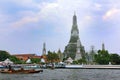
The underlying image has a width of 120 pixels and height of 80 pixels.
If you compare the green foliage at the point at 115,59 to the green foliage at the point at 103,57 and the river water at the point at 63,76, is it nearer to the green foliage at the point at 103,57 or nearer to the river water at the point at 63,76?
the green foliage at the point at 103,57

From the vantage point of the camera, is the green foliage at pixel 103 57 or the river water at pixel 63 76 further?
the green foliage at pixel 103 57

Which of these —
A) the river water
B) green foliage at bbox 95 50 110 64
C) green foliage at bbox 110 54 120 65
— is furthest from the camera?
green foliage at bbox 110 54 120 65

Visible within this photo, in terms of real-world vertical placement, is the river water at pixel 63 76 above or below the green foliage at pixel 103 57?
below

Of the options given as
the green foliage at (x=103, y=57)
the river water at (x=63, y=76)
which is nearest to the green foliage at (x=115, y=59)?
the green foliage at (x=103, y=57)

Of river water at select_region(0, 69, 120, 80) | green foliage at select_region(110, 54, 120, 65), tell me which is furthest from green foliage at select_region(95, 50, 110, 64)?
river water at select_region(0, 69, 120, 80)

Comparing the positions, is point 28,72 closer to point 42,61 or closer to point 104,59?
point 104,59

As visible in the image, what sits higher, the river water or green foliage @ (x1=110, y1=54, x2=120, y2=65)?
green foliage @ (x1=110, y1=54, x2=120, y2=65)

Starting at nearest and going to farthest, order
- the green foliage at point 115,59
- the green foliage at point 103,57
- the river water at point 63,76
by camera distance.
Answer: the river water at point 63,76 → the green foliage at point 103,57 → the green foliage at point 115,59

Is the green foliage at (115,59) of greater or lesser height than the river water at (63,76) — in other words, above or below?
above

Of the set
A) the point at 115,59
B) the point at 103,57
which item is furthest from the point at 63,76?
the point at 115,59

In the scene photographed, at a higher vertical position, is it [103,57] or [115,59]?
[103,57]

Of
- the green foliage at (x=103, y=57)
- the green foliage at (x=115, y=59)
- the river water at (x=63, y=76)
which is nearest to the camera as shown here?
the river water at (x=63, y=76)

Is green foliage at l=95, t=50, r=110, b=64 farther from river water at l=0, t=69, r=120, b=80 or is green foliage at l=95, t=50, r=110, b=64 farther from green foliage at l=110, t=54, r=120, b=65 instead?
river water at l=0, t=69, r=120, b=80

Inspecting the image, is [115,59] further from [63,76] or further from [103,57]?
[63,76]
